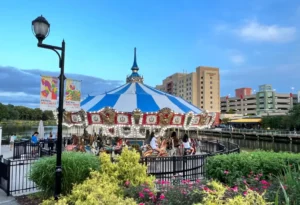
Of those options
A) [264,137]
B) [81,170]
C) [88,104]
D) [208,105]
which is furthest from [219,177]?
[208,105]

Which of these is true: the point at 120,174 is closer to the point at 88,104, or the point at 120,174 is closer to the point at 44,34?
the point at 44,34

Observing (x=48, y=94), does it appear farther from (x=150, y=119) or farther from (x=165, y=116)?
(x=165, y=116)

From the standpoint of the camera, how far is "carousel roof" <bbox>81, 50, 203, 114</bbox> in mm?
15000

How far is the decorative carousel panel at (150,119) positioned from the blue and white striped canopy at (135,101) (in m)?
0.58

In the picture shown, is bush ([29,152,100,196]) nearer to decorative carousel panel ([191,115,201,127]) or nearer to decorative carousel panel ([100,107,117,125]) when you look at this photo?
decorative carousel panel ([100,107,117,125])

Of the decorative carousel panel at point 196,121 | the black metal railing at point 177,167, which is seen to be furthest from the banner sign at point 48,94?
the decorative carousel panel at point 196,121

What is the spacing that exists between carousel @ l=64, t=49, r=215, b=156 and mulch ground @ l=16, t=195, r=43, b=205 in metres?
Answer: 5.61

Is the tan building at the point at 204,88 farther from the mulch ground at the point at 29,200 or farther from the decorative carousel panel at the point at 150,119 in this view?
the mulch ground at the point at 29,200

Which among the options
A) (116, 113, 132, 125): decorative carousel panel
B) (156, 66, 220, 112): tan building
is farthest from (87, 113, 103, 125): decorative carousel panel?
(156, 66, 220, 112): tan building

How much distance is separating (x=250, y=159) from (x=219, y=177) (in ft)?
3.42

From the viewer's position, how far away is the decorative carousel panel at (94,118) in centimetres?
1440

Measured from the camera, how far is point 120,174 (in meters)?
6.57

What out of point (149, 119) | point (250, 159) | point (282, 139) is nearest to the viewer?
point (250, 159)

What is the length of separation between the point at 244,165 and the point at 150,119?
7.11 meters
